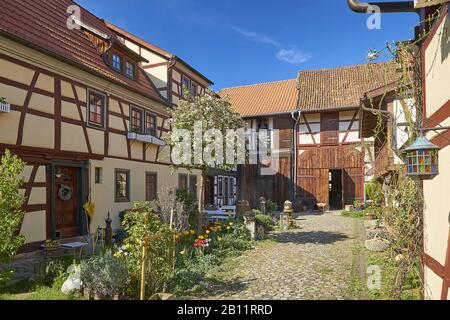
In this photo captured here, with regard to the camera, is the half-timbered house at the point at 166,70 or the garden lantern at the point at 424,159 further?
the half-timbered house at the point at 166,70

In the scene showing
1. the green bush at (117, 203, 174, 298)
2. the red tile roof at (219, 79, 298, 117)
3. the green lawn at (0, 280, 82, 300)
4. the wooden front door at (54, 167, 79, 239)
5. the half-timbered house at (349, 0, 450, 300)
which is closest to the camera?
the half-timbered house at (349, 0, 450, 300)

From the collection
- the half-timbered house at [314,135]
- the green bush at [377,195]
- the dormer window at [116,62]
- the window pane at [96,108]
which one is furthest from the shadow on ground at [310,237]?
the half-timbered house at [314,135]

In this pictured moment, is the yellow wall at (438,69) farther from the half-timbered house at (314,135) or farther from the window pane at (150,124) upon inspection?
the half-timbered house at (314,135)

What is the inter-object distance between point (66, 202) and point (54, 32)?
517 cm

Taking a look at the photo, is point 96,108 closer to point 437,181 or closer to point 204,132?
point 204,132

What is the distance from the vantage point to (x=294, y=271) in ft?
21.9

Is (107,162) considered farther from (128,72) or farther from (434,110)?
(434,110)

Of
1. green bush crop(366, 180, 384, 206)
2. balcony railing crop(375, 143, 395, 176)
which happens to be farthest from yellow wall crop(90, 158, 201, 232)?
balcony railing crop(375, 143, 395, 176)

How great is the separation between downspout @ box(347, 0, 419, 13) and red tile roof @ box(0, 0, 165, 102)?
7.43m

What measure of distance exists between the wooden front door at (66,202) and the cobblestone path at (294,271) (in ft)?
17.2

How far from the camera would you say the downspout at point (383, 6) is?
4.46 m

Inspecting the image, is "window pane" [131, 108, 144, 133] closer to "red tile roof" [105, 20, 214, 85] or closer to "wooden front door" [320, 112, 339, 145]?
"red tile roof" [105, 20, 214, 85]

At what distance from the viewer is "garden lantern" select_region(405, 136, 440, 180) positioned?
337 centimetres

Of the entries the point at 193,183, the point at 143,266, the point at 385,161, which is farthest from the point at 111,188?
the point at 385,161
